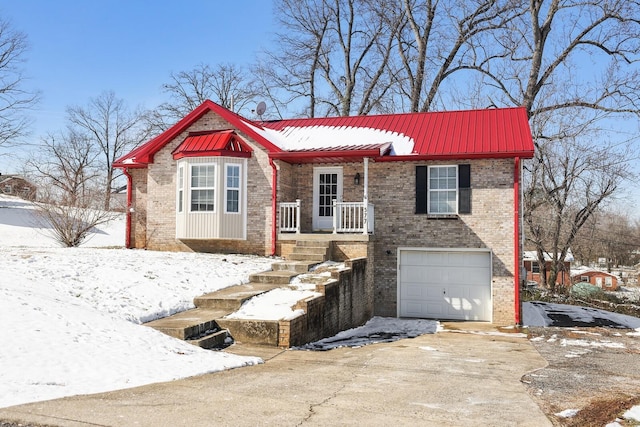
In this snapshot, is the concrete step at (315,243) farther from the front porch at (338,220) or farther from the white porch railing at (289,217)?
the white porch railing at (289,217)

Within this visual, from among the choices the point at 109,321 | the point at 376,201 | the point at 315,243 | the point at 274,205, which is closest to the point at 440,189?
the point at 376,201

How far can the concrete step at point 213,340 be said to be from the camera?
7.95 m

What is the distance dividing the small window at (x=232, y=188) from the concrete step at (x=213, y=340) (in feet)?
24.3

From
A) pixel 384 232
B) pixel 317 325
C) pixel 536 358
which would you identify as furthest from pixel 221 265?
pixel 536 358

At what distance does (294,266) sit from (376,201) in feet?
13.8

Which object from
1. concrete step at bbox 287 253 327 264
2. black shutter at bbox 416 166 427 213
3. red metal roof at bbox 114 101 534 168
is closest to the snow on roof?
red metal roof at bbox 114 101 534 168

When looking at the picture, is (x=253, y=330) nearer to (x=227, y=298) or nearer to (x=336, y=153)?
(x=227, y=298)

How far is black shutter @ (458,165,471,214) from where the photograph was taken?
15.1m

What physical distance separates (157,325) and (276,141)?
9342mm

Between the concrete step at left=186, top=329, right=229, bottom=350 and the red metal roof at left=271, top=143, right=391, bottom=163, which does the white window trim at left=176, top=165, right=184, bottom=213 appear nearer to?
the red metal roof at left=271, top=143, right=391, bottom=163

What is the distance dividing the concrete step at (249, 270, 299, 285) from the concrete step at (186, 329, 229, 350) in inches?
120

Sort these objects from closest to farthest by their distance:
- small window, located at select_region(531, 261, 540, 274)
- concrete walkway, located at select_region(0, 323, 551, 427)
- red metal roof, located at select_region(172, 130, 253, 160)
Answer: concrete walkway, located at select_region(0, 323, 551, 427)
red metal roof, located at select_region(172, 130, 253, 160)
small window, located at select_region(531, 261, 540, 274)

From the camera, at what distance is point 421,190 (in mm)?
15445

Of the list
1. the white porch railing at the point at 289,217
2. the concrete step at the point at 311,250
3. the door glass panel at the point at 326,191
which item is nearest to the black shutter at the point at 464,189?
the door glass panel at the point at 326,191
